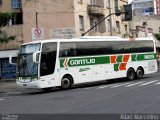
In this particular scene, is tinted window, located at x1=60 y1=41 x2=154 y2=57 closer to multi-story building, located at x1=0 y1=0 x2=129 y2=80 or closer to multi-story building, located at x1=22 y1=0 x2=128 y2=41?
multi-story building, located at x1=0 y1=0 x2=129 y2=80

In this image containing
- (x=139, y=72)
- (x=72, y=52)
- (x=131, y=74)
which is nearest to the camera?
(x=72, y=52)

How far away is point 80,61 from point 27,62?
3.60 metres

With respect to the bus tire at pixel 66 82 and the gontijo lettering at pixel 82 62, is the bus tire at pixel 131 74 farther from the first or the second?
the bus tire at pixel 66 82

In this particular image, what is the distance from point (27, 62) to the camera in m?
26.6

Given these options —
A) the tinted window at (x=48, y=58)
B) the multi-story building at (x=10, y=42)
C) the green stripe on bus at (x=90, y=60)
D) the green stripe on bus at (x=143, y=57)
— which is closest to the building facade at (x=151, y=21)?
the multi-story building at (x=10, y=42)

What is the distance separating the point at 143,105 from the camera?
15039 mm

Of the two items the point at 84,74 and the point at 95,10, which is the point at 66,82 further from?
the point at 95,10

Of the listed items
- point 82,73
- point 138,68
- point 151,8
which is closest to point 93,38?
point 82,73

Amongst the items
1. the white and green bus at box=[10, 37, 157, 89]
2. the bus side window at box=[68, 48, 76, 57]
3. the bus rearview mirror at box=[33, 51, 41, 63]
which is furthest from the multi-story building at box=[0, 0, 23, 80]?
the bus rearview mirror at box=[33, 51, 41, 63]

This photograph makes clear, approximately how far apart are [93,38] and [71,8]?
1624cm

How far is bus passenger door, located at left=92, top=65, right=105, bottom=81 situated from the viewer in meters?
29.4

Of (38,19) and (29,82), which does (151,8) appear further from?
(29,82)

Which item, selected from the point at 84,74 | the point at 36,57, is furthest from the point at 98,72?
the point at 36,57

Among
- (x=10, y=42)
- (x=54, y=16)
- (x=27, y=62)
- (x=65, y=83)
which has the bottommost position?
(x=65, y=83)
